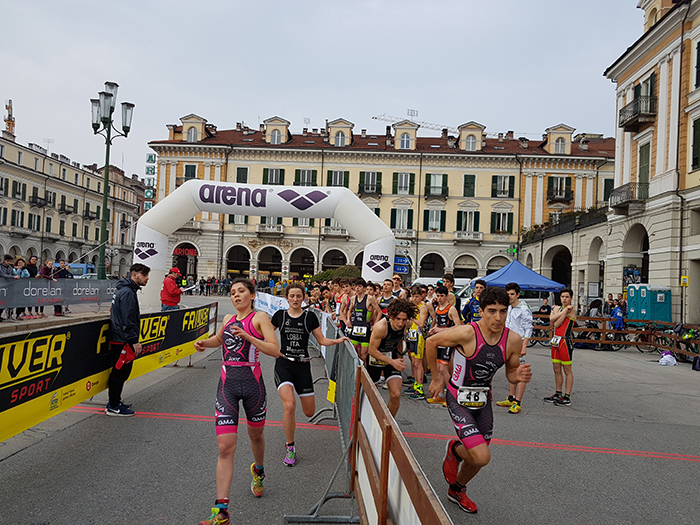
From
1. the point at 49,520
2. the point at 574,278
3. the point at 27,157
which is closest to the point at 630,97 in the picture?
the point at 574,278

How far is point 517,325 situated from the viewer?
8.55 metres

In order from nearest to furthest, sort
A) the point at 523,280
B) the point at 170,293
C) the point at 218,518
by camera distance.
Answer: the point at 218,518 < the point at 170,293 < the point at 523,280

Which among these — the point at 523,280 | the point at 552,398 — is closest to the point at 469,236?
the point at 523,280

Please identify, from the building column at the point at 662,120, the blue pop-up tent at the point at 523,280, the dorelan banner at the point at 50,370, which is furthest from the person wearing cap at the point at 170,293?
the building column at the point at 662,120

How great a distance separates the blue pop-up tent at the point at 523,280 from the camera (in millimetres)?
20281

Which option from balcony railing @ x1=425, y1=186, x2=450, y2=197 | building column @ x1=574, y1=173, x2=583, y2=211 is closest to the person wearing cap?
balcony railing @ x1=425, y1=186, x2=450, y2=197

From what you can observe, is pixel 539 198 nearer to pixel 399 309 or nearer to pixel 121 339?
pixel 399 309

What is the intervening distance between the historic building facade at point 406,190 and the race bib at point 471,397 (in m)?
44.2

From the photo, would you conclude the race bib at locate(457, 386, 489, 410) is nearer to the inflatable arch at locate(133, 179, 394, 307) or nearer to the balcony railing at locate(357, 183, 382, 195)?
the inflatable arch at locate(133, 179, 394, 307)

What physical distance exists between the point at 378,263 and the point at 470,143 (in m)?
34.4

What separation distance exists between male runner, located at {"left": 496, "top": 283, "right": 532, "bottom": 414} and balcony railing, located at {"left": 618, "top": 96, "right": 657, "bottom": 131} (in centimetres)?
1866

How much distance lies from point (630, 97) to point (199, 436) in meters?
26.7

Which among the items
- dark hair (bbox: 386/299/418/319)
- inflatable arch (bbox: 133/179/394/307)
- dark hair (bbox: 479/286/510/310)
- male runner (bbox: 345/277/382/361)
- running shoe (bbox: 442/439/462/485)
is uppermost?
inflatable arch (bbox: 133/179/394/307)

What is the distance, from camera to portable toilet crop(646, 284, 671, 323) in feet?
65.1
